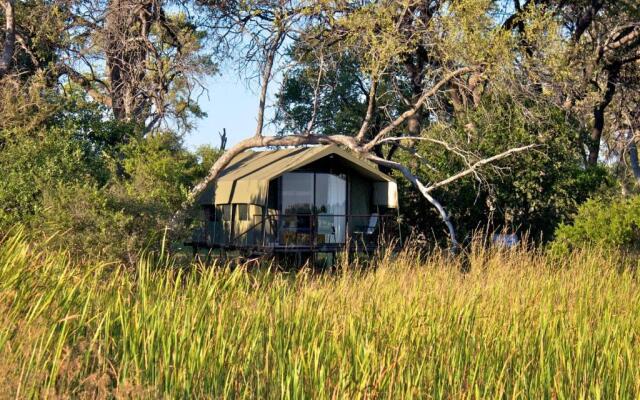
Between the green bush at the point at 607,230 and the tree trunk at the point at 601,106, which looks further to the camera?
the tree trunk at the point at 601,106

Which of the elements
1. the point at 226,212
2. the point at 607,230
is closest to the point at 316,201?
the point at 226,212

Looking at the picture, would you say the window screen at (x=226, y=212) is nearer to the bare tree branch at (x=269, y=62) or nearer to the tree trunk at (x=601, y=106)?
the bare tree branch at (x=269, y=62)

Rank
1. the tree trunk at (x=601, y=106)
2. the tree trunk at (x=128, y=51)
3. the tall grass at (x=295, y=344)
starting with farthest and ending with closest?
the tree trunk at (x=601, y=106) → the tree trunk at (x=128, y=51) → the tall grass at (x=295, y=344)

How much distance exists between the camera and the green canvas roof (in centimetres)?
2038

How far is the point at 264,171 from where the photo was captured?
21062mm

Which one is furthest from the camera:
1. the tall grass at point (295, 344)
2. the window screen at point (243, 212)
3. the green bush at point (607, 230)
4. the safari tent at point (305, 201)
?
the window screen at point (243, 212)

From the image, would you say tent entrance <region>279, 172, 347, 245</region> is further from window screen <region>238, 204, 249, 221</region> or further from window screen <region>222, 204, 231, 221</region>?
window screen <region>222, 204, 231, 221</region>

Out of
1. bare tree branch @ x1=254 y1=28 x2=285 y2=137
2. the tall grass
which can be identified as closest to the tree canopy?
bare tree branch @ x1=254 y1=28 x2=285 y2=137

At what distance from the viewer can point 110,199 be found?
48.2 feet

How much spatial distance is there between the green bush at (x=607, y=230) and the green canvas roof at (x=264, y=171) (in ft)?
19.4

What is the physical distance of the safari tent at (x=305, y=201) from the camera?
20.6 m

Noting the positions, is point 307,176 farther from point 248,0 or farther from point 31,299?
point 31,299

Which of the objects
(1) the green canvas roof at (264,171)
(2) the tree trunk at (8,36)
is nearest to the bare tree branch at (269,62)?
(1) the green canvas roof at (264,171)

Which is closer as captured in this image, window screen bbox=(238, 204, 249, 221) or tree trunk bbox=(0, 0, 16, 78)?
tree trunk bbox=(0, 0, 16, 78)
